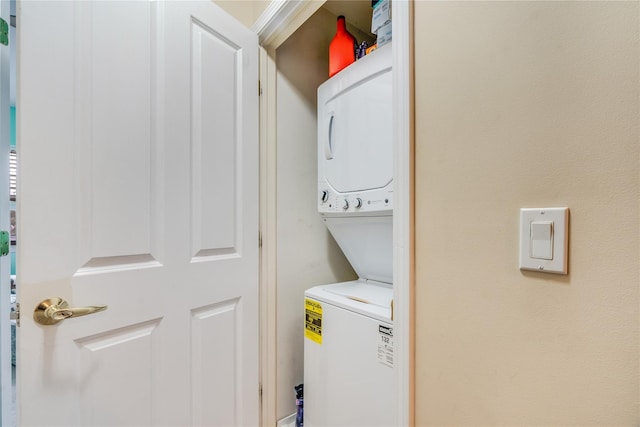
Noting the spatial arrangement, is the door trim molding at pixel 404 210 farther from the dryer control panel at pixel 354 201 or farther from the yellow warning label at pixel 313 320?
the yellow warning label at pixel 313 320

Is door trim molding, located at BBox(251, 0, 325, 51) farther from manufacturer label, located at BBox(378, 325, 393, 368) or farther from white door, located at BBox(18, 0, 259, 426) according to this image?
manufacturer label, located at BBox(378, 325, 393, 368)

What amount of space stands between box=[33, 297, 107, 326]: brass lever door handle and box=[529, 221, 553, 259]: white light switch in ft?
3.56

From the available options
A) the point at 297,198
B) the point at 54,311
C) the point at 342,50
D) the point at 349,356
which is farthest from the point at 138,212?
the point at 342,50

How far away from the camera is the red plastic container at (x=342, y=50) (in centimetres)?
142

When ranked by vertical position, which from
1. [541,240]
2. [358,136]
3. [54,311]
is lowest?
[54,311]

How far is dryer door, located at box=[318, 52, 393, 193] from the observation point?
3.73ft

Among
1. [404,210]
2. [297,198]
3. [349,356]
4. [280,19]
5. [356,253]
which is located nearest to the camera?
[404,210]

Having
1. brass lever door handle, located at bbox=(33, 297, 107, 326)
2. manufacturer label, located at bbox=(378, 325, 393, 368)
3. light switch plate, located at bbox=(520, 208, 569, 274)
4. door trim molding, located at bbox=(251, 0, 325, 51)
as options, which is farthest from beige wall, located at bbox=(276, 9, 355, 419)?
light switch plate, located at bbox=(520, 208, 569, 274)

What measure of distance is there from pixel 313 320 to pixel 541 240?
0.95 meters

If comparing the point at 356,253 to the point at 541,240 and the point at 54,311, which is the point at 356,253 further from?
the point at 54,311

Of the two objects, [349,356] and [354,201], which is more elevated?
[354,201]

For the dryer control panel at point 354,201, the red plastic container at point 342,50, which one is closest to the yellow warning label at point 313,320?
the dryer control panel at point 354,201

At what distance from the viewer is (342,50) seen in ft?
4.69

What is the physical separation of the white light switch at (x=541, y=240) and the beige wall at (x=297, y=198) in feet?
3.63
